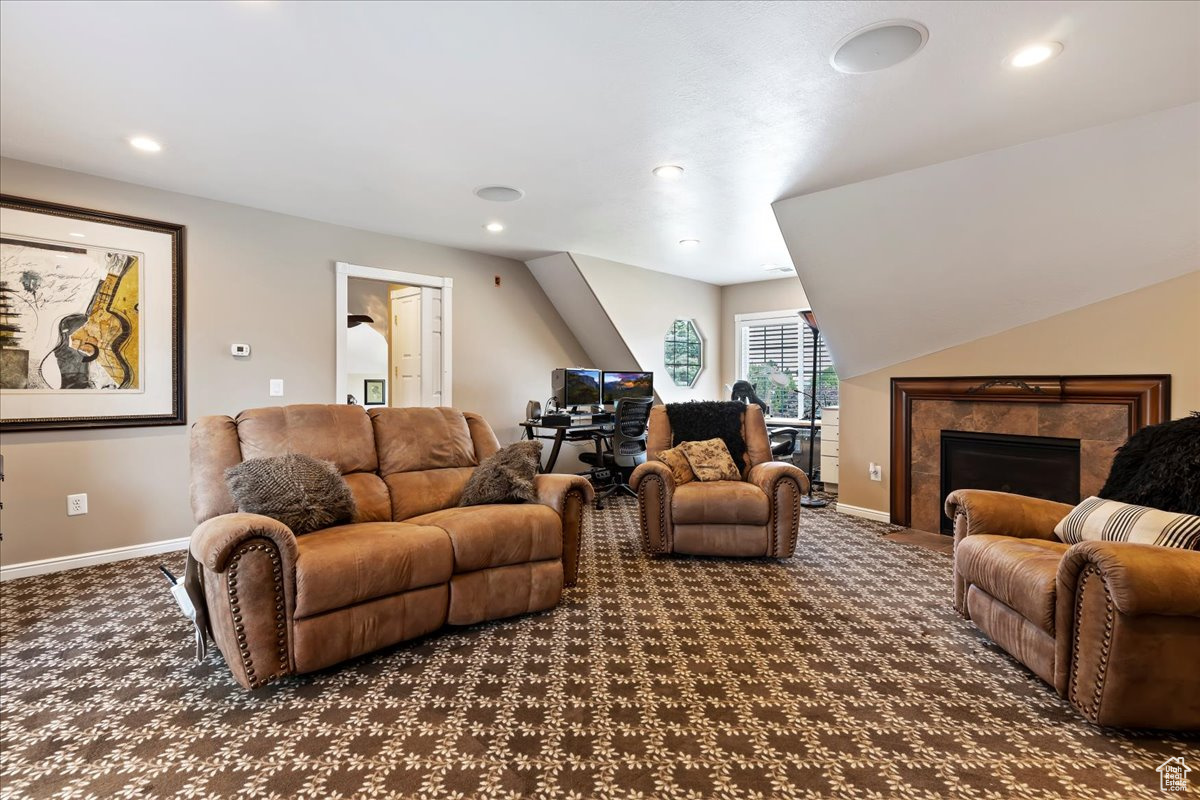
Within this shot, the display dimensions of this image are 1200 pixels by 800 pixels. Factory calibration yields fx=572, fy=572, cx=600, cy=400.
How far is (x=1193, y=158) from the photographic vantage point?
2.58 meters

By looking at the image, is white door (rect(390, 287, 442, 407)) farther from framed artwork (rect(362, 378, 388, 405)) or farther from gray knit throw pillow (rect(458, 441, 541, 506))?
gray knit throw pillow (rect(458, 441, 541, 506))

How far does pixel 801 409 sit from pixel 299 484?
5.62 metres

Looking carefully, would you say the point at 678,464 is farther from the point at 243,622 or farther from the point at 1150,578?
the point at 243,622

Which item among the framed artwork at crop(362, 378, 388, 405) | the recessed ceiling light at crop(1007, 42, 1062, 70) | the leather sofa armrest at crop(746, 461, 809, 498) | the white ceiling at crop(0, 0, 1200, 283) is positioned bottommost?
the leather sofa armrest at crop(746, 461, 809, 498)

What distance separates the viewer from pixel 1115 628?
67.2 inches

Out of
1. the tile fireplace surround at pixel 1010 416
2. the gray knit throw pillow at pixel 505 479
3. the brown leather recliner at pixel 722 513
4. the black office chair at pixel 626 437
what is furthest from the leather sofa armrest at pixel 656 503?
the tile fireplace surround at pixel 1010 416

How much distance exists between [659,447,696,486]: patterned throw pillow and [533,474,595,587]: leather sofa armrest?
37.4 inches

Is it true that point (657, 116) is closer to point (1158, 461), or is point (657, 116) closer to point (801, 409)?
point (1158, 461)

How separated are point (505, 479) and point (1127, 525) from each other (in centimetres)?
249

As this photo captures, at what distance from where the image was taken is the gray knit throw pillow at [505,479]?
286 cm

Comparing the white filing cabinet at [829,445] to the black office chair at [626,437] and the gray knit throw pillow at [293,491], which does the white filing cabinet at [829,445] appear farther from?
the gray knit throw pillow at [293,491]

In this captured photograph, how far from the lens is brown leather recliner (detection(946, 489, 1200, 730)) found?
5.43ft

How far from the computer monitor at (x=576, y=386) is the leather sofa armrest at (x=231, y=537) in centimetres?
341

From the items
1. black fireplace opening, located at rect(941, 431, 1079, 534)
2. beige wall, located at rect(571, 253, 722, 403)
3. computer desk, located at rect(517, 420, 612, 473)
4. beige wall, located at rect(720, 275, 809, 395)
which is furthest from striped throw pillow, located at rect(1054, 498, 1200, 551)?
beige wall, located at rect(720, 275, 809, 395)
